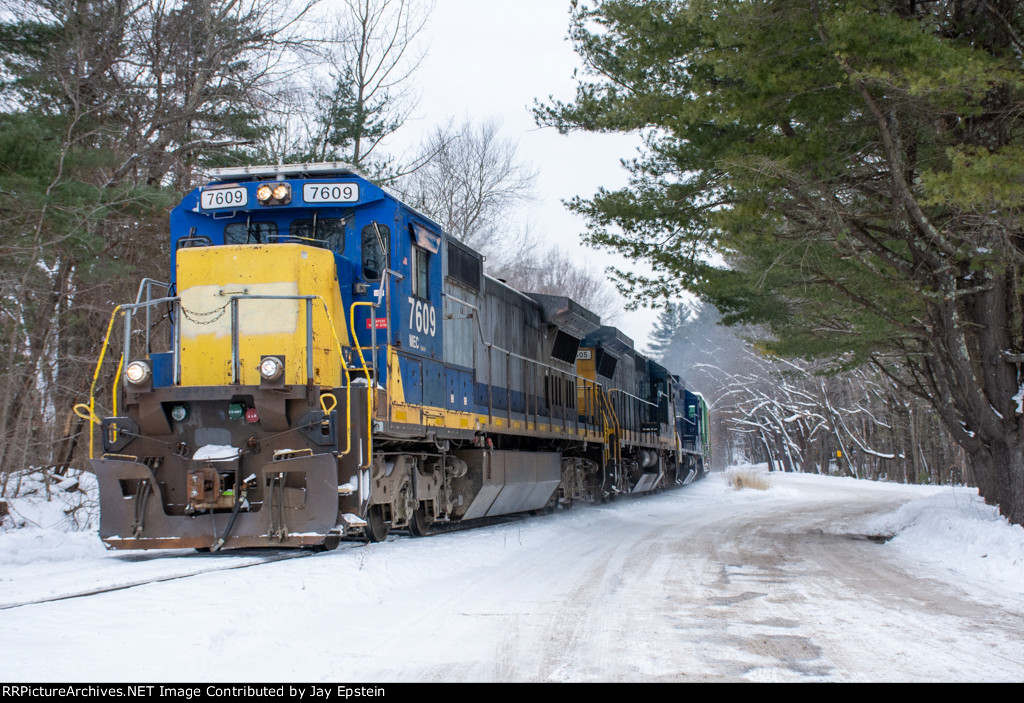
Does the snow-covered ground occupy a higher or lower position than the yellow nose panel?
lower

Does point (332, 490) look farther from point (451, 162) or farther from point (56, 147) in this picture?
point (451, 162)

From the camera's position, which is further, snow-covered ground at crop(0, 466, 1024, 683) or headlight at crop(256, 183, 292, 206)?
headlight at crop(256, 183, 292, 206)

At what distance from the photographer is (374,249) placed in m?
9.01

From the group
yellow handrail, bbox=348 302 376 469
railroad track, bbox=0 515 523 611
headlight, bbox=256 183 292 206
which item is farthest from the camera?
headlight, bbox=256 183 292 206

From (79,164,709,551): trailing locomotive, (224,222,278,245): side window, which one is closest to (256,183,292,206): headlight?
(79,164,709,551): trailing locomotive

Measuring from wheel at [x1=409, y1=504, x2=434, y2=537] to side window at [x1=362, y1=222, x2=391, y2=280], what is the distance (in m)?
3.01

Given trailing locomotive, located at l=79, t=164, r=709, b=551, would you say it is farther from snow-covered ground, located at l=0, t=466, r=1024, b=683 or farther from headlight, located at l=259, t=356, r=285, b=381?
snow-covered ground, located at l=0, t=466, r=1024, b=683

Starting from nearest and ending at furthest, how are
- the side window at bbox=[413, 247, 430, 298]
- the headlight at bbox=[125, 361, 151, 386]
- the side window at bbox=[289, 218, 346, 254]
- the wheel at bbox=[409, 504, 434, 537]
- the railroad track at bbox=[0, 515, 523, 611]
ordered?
the railroad track at bbox=[0, 515, 523, 611]
the headlight at bbox=[125, 361, 151, 386]
the side window at bbox=[289, 218, 346, 254]
the side window at bbox=[413, 247, 430, 298]
the wheel at bbox=[409, 504, 434, 537]

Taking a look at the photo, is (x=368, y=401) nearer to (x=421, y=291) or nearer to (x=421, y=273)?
(x=421, y=291)

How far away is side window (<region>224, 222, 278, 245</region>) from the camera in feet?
A: 29.6

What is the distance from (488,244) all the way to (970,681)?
33.5 meters

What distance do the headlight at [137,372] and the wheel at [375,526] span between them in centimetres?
267

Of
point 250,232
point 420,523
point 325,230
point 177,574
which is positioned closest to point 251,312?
point 250,232

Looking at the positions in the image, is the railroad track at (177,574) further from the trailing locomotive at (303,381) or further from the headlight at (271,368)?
the headlight at (271,368)
